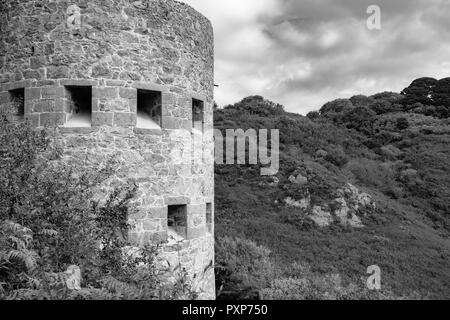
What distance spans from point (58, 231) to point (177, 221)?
2918 mm

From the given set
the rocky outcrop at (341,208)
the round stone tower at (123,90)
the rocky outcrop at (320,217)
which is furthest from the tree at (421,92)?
the round stone tower at (123,90)

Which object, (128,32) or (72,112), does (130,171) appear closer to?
(72,112)

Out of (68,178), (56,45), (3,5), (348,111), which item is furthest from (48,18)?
(348,111)

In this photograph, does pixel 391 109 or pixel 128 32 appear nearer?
pixel 128 32

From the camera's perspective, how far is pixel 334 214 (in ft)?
69.5

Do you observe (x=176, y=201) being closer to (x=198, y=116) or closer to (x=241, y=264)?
(x=198, y=116)

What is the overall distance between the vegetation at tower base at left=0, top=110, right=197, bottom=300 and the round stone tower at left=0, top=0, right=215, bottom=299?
0.42 meters

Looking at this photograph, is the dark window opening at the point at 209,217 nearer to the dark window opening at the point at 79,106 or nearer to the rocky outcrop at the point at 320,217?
the dark window opening at the point at 79,106

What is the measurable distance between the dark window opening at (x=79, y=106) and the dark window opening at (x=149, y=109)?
96 centimetres

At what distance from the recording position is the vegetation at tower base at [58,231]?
242 inches

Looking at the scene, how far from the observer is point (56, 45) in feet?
27.9

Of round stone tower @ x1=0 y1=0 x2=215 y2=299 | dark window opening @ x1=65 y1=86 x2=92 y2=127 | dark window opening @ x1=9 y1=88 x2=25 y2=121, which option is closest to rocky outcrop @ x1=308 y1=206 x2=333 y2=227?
round stone tower @ x1=0 y1=0 x2=215 y2=299

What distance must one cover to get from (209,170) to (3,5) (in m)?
5.47

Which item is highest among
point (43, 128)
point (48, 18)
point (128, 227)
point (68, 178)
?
point (48, 18)
